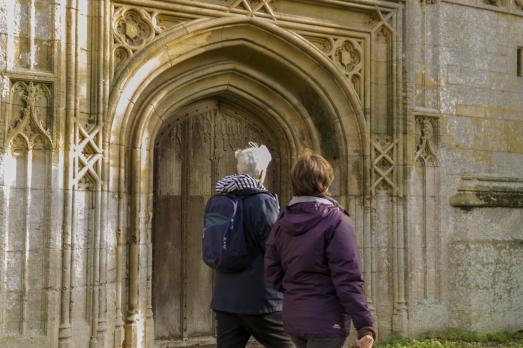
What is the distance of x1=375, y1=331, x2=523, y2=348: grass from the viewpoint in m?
6.93

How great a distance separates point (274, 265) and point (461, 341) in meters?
4.39

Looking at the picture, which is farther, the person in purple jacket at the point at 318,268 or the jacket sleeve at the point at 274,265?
the jacket sleeve at the point at 274,265

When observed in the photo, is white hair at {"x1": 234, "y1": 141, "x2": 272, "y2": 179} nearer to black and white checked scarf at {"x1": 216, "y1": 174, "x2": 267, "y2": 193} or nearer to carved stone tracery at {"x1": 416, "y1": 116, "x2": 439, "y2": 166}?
black and white checked scarf at {"x1": 216, "y1": 174, "x2": 267, "y2": 193}

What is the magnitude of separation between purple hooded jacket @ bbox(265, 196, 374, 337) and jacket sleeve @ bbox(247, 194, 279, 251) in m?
0.37

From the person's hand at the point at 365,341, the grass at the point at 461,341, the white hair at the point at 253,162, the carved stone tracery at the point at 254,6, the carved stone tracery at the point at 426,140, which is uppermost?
the carved stone tracery at the point at 254,6

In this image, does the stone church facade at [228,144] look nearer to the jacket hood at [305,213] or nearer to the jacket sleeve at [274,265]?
the jacket sleeve at [274,265]

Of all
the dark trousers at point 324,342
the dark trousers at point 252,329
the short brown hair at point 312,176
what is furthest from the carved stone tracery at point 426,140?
the dark trousers at point 324,342

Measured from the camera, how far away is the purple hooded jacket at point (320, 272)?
130 inches

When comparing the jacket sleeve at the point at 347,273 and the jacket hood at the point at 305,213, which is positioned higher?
the jacket hood at the point at 305,213

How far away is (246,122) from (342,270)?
4197mm

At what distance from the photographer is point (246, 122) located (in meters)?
7.35

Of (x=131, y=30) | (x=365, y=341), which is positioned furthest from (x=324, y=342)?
(x=131, y=30)

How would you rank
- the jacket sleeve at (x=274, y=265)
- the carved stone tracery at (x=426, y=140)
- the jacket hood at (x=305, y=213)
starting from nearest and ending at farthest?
the jacket hood at (x=305, y=213) < the jacket sleeve at (x=274, y=265) < the carved stone tracery at (x=426, y=140)

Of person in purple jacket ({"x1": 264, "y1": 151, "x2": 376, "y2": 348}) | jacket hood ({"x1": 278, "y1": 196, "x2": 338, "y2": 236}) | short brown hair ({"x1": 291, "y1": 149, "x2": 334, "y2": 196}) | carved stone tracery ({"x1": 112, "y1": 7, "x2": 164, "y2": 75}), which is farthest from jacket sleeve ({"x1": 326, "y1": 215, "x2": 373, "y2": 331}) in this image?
carved stone tracery ({"x1": 112, "y1": 7, "x2": 164, "y2": 75})
